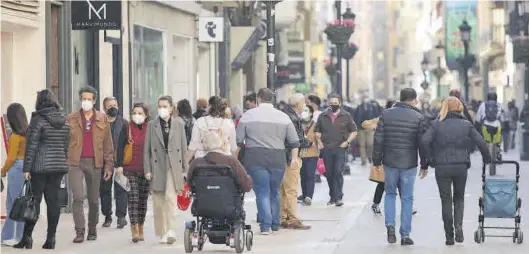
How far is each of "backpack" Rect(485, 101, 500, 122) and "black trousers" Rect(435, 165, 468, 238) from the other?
1573 cm

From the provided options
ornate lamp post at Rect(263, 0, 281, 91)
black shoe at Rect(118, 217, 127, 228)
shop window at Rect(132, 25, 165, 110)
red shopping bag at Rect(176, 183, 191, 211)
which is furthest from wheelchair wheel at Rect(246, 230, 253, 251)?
shop window at Rect(132, 25, 165, 110)

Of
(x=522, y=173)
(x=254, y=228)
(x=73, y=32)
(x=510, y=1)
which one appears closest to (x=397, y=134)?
(x=254, y=228)

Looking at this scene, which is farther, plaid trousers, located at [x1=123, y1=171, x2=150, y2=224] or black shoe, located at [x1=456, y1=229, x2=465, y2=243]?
plaid trousers, located at [x1=123, y1=171, x2=150, y2=224]

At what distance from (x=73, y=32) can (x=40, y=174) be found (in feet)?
27.2

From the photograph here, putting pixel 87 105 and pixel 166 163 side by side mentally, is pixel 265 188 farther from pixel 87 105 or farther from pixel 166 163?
pixel 87 105

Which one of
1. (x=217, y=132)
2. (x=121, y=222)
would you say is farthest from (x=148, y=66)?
(x=217, y=132)

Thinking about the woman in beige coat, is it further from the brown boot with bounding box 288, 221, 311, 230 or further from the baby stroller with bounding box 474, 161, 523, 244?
the baby stroller with bounding box 474, 161, 523, 244

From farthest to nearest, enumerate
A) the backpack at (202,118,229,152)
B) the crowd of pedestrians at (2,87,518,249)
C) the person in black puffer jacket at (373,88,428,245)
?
the person in black puffer jacket at (373,88,428,245) → the crowd of pedestrians at (2,87,518,249) → the backpack at (202,118,229,152)

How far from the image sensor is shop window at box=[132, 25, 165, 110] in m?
30.4

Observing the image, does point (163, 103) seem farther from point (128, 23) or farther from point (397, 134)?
point (128, 23)

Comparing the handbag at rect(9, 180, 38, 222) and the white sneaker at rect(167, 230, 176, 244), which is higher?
the handbag at rect(9, 180, 38, 222)

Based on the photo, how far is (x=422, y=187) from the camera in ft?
99.1

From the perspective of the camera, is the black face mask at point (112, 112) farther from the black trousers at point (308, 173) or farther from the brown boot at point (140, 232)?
the black trousers at point (308, 173)

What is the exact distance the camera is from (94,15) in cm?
2358
